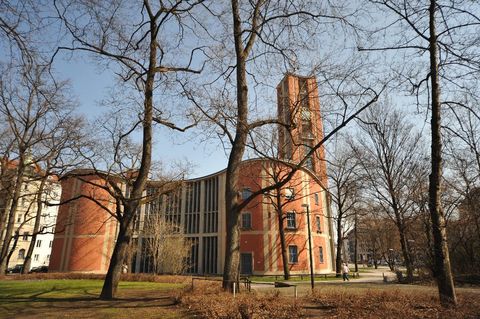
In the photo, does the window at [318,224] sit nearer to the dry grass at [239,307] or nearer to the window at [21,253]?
the dry grass at [239,307]

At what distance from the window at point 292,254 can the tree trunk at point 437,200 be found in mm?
28279

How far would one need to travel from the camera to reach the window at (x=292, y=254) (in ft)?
119

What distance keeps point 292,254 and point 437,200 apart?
29339mm

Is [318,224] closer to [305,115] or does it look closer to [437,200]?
[305,115]

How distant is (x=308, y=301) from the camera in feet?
31.6

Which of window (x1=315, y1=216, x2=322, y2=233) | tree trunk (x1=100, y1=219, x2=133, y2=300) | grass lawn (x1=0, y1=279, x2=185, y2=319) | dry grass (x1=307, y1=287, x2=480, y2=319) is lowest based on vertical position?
grass lawn (x1=0, y1=279, x2=185, y2=319)

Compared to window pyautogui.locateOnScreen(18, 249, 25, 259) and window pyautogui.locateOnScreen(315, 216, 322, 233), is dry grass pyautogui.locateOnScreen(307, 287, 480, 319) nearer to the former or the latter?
window pyautogui.locateOnScreen(315, 216, 322, 233)

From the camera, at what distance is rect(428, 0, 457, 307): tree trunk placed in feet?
27.2

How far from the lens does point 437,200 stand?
29.0 feet

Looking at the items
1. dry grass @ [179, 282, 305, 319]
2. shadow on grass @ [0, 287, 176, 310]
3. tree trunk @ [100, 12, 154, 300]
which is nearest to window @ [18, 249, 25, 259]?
shadow on grass @ [0, 287, 176, 310]

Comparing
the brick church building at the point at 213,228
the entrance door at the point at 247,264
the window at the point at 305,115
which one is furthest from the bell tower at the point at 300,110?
the entrance door at the point at 247,264

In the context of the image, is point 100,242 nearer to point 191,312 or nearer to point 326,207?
point 326,207

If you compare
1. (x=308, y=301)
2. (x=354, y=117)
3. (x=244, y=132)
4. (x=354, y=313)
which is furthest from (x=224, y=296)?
(x=354, y=117)

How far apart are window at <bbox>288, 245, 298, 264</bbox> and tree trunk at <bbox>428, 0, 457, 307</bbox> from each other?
28.3 m
